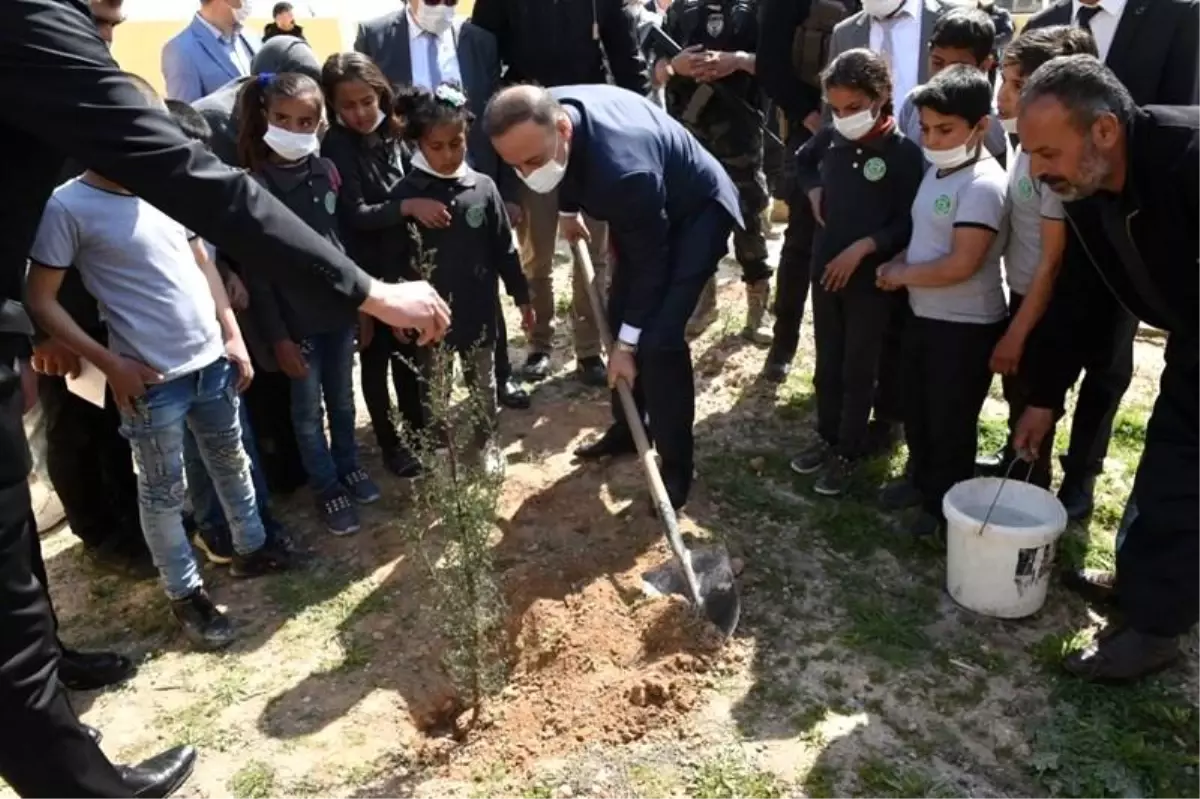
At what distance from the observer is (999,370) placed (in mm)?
3574

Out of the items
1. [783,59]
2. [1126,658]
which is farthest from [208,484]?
[783,59]

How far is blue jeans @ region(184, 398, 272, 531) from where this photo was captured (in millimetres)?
3762

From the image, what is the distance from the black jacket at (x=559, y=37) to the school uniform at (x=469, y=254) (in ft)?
4.60

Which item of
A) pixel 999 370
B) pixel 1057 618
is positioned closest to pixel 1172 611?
pixel 1057 618

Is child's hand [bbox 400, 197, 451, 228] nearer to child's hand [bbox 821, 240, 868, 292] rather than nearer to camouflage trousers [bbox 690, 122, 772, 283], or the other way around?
child's hand [bbox 821, 240, 868, 292]

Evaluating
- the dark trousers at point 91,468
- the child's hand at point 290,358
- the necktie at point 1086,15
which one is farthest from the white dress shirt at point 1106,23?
the dark trousers at point 91,468

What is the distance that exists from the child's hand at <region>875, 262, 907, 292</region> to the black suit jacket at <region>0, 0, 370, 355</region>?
82.9 inches

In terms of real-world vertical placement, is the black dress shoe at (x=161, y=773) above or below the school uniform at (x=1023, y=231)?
below

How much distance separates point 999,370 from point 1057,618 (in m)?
0.90

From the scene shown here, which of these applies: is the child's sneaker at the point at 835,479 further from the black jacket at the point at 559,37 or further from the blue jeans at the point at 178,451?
the black jacket at the point at 559,37

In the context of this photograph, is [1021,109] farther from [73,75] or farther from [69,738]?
[69,738]

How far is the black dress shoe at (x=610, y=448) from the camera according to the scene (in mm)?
4645

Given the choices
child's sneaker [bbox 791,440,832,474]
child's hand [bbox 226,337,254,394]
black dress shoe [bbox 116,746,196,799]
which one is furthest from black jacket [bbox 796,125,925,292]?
black dress shoe [bbox 116,746,196,799]

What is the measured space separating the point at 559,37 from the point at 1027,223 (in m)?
2.75
